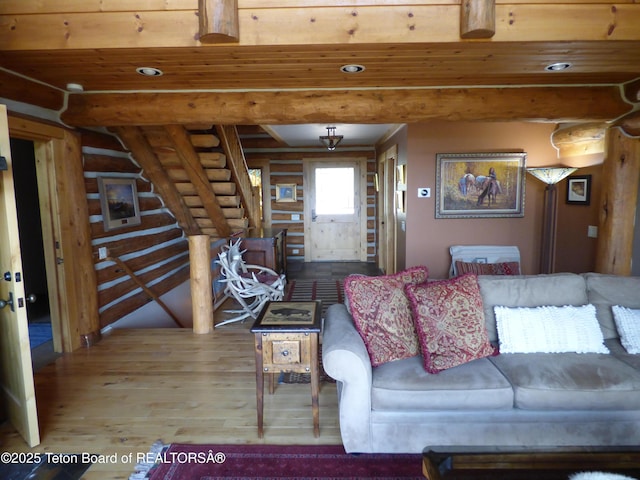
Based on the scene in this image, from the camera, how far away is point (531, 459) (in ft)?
5.11

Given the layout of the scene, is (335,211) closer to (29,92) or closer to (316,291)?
(316,291)

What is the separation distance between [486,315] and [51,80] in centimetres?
360

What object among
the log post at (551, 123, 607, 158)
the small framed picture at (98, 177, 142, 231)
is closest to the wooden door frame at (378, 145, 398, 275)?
the log post at (551, 123, 607, 158)

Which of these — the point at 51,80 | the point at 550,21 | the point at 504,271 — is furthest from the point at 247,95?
the point at 504,271

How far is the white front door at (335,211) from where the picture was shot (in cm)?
811

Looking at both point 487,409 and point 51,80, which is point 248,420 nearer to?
point 487,409

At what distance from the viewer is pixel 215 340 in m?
3.83

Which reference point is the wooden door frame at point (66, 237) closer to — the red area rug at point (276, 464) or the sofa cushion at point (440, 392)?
the red area rug at point (276, 464)

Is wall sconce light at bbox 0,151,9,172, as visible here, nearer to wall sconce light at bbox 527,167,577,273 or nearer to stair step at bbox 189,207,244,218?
stair step at bbox 189,207,244,218

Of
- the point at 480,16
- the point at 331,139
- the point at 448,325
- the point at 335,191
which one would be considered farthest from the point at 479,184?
the point at 335,191

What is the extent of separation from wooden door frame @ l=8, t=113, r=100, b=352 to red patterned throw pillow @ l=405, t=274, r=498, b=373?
3010mm

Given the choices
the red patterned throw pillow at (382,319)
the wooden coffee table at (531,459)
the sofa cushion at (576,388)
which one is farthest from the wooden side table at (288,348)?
the sofa cushion at (576,388)

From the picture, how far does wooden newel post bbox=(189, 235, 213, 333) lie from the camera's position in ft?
13.2

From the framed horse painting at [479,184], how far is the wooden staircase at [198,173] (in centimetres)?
251
